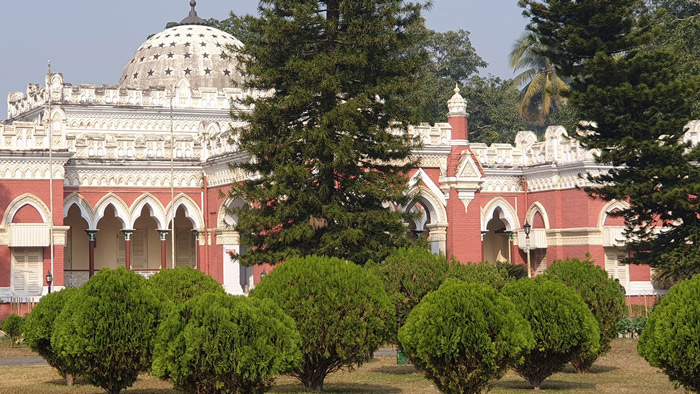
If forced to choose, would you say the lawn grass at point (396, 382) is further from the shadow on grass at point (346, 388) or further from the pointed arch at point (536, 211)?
the pointed arch at point (536, 211)

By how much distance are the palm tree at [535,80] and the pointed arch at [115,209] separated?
76.6 ft

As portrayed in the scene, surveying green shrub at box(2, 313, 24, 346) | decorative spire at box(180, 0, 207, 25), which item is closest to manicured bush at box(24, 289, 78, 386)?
green shrub at box(2, 313, 24, 346)

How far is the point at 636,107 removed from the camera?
1078 inches

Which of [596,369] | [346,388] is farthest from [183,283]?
[596,369]

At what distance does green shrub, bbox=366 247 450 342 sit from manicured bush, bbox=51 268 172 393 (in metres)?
4.64

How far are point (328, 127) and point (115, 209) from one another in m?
15.3

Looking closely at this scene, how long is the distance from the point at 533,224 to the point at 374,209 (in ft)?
49.5

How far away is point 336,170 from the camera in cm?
2430

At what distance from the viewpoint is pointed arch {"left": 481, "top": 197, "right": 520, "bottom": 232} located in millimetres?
38750

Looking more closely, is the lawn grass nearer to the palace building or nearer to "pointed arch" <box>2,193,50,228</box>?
the palace building

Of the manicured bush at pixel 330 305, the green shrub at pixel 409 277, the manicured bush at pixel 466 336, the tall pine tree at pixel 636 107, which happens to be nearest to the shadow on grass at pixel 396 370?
the green shrub at pixel 409 277

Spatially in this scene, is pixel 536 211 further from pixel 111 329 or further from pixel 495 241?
pixel 111 329

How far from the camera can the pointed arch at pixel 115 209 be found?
3688 cm

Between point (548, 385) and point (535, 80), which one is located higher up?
point (535, 80)
